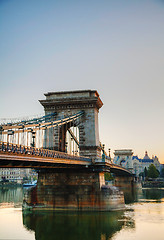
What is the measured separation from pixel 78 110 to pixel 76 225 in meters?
19.8

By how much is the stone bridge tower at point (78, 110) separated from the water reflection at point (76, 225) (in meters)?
11.1

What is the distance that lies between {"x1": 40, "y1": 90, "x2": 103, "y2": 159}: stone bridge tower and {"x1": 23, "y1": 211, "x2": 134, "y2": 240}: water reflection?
1108 centimetres

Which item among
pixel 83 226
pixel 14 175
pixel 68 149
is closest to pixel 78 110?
pixel 68 149

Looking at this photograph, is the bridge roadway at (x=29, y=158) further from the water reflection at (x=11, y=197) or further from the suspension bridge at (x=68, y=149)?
the water reflection at (x=11, y=197)

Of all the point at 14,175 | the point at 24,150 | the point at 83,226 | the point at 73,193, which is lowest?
the point at 83,226

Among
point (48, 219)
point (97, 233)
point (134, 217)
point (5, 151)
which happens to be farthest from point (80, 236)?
point (5, 151)

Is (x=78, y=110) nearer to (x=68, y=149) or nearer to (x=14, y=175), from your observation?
(x=68, y=149)

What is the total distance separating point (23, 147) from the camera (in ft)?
79.9

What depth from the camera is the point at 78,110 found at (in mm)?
45312

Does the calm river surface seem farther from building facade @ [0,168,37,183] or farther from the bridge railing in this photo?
building facade @ [0,168,37,183]

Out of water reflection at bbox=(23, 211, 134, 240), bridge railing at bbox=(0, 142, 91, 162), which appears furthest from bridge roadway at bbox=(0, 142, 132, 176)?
water reflection at bbox=(23, 211, 134, 240)

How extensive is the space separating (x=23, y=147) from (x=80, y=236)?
11439 mm

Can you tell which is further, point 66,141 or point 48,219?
point 66,141

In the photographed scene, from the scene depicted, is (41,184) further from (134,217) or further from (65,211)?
(134,217)
